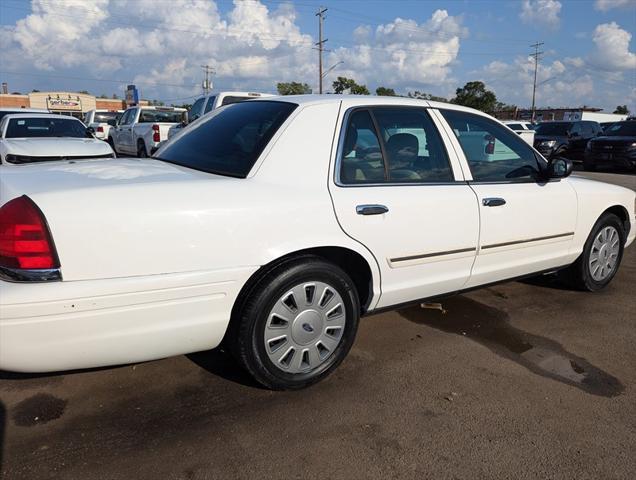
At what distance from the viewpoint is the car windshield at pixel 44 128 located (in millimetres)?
8938

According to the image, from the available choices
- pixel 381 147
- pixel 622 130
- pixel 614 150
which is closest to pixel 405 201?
pixel 381 147

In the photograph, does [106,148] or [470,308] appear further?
[106,148]

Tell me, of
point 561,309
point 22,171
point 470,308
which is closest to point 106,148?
point 22,171

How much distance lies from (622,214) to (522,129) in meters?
15.5

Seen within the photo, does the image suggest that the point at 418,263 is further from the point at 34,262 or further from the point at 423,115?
the point at 34,262

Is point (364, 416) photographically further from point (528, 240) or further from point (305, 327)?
point (528, 240)

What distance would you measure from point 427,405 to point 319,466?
80 centimetres

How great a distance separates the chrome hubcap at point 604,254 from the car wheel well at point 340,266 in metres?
2.51

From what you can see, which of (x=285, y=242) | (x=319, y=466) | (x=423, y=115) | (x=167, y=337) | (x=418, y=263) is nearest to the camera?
(x=319, y=466)

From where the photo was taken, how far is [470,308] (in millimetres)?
4359

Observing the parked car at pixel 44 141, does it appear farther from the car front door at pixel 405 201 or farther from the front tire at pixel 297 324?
the front tire at pixel 297 324

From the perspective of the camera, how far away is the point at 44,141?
7961 mm

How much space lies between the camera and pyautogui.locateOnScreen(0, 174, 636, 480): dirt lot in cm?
237

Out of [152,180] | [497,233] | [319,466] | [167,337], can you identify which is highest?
[152,180]
